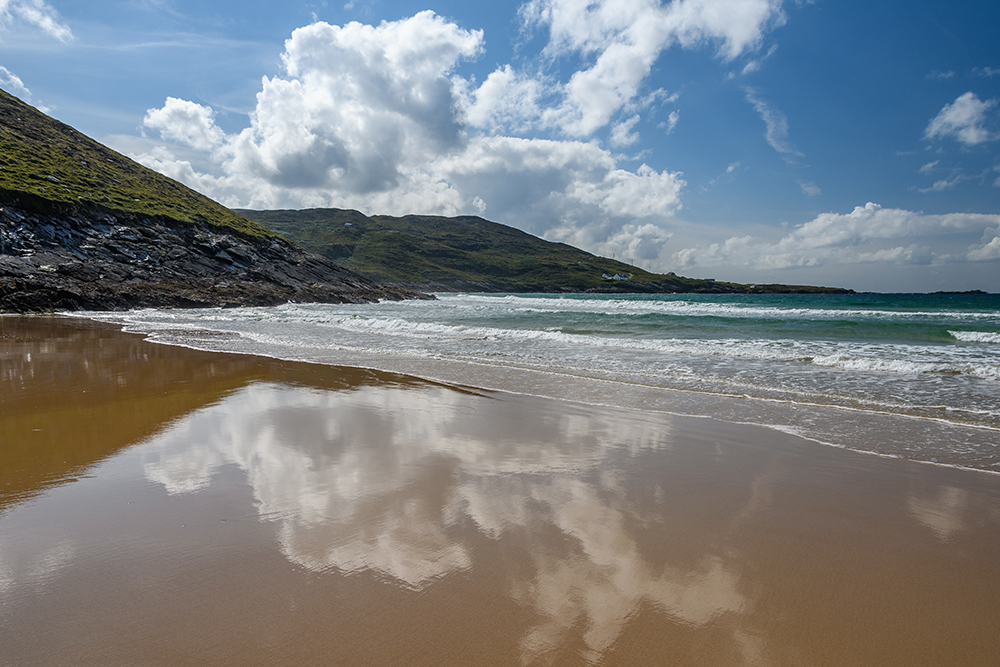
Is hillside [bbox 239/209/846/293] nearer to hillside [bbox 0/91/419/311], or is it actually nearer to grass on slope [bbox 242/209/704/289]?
grass on slope [bbox 242/209/704/289]

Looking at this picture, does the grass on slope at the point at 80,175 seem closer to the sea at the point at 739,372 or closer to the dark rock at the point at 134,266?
the dark rock at the point at 134,266

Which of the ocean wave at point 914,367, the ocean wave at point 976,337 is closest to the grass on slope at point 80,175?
the ocean wave at point 914,367

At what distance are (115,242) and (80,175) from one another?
490 inches

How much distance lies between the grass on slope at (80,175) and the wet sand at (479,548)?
4178cm

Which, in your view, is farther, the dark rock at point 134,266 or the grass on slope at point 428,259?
the grass on slope at point 428,259

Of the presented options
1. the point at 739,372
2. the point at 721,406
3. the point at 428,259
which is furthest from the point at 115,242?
the point at 428,259

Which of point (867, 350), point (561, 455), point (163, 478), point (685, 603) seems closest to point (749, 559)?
point (685, 603)

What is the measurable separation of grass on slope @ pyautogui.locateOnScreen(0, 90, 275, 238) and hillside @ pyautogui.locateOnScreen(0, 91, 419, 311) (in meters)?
0.16

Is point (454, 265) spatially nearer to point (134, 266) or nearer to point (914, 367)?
point (134, 266)

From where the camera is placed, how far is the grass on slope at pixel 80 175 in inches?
1430

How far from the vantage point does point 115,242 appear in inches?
1419

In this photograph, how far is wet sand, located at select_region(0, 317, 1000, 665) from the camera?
2143mm

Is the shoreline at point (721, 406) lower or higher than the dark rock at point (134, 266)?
lower

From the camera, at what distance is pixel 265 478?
13.3 ft
